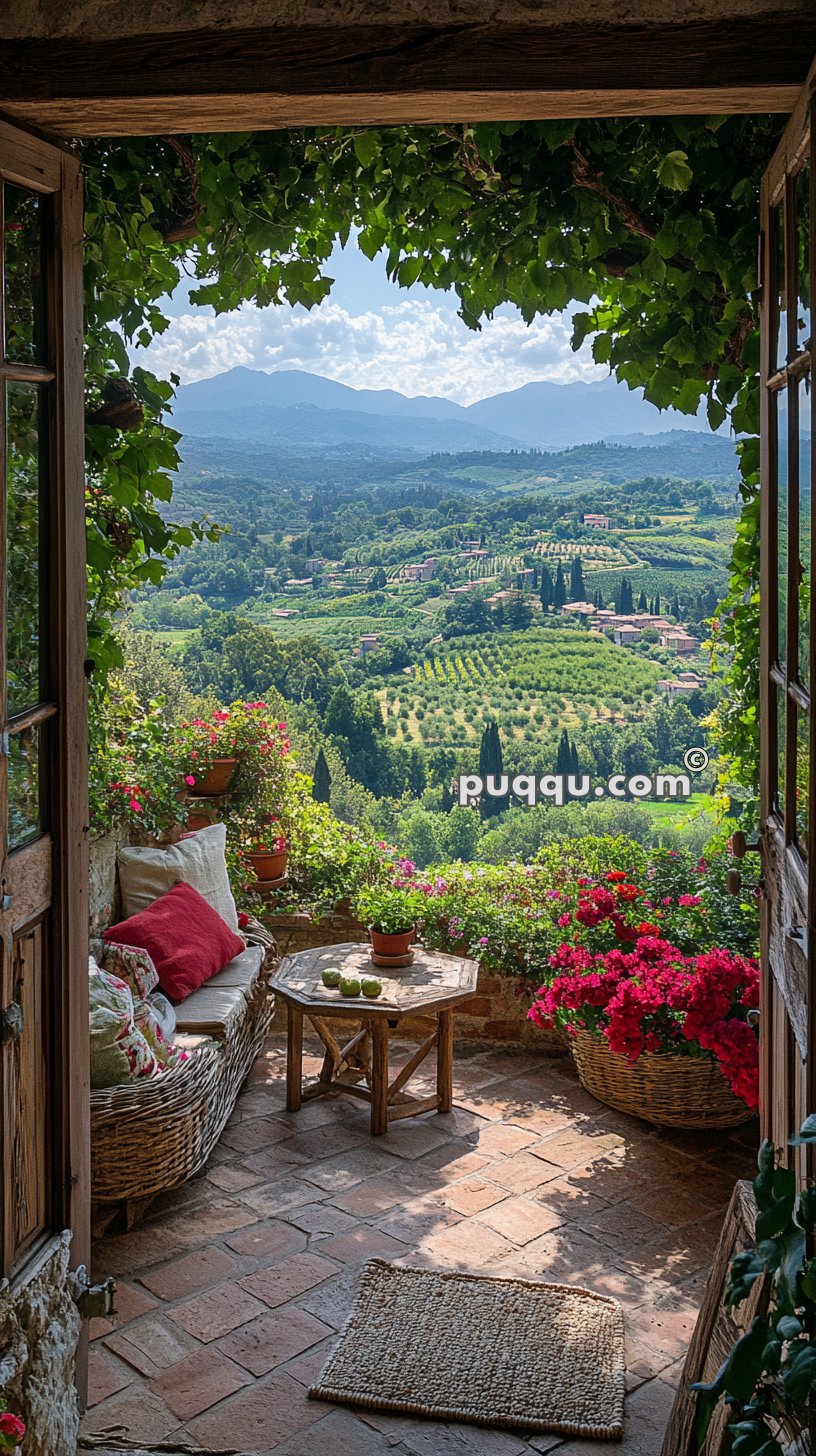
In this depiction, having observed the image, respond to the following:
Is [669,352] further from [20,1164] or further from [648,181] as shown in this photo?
[20,1164]

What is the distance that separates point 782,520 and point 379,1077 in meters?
2.69

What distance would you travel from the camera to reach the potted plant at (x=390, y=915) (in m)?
4.60

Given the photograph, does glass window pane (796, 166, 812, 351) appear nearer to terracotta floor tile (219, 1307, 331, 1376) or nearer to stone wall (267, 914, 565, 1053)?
terracotta floor tile (219, 1307, 331, 1376)

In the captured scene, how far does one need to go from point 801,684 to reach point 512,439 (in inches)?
341

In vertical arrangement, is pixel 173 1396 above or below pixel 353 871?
below

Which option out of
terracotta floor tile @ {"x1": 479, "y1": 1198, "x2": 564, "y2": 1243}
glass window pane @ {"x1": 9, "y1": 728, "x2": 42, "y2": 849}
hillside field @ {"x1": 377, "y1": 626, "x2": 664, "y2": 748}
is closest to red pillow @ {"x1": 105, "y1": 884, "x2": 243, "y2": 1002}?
terracotta floor tile @ {"x1": 479, "y1": 1198, "x2": 564, "y2": 1243}

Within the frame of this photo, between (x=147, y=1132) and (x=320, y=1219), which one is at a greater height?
(x=147, y=1132)

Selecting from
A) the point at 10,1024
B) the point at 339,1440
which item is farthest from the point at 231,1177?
the point at 10,1024

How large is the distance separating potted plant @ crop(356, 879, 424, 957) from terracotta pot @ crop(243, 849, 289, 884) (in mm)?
538

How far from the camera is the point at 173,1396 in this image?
286 cm

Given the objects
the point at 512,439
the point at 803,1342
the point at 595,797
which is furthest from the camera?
the point at 512,439

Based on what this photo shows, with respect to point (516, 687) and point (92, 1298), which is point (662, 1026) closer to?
point (92, 1298)

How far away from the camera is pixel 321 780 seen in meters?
8.24

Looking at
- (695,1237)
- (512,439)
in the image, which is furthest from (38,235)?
(512,439)
